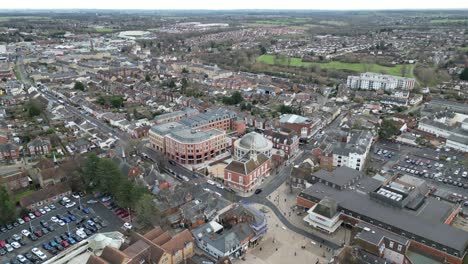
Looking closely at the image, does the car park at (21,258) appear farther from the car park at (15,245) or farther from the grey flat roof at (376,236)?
the grey flat roof at (376,236)

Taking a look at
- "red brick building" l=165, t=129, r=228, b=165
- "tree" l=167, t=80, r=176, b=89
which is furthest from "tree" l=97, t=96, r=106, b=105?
"red brick building" l=165, t=129, r=228, b=165

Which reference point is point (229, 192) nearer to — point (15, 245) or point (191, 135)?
point (191, 135)

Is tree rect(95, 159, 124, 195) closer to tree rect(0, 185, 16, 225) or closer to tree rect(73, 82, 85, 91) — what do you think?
tree rect(0, 185, 16, 225)

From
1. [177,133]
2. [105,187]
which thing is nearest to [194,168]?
[177,133]

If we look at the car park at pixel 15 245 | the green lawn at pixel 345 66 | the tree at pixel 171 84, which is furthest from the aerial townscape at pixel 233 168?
the green lawn at pixel 345 66

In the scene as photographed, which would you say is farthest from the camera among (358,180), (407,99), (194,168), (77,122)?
(407,99)

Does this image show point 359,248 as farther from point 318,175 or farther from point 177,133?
point 177,133
